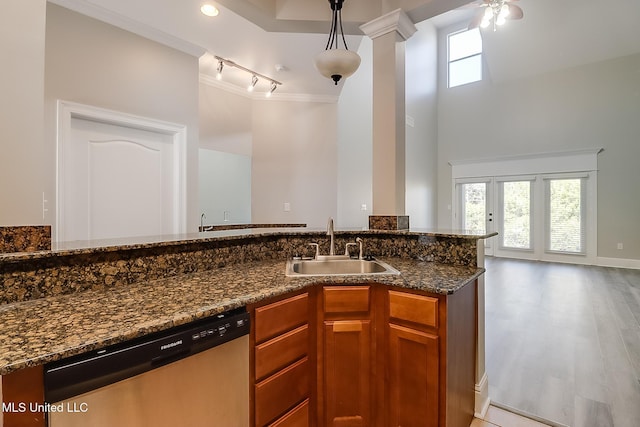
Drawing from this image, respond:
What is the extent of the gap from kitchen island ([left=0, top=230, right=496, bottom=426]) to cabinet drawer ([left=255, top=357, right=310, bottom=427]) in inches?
14.2

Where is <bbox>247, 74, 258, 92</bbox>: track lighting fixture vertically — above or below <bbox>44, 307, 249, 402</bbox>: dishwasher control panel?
above

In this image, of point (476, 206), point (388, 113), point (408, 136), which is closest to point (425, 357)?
point (388, 113)

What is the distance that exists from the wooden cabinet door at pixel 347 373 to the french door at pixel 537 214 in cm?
553

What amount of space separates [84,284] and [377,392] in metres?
1.44

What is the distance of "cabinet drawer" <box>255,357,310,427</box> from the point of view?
122 cm

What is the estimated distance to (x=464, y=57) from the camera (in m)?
7.69

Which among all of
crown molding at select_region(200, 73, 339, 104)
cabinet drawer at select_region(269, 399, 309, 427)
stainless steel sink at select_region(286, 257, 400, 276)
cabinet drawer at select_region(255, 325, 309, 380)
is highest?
crown molding at select_region(200, 73, 339, 104)

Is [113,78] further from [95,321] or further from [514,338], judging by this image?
[514,338]

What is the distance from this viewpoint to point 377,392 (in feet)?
4.88

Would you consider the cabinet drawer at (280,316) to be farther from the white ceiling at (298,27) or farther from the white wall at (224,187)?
the white wall at (224,187)

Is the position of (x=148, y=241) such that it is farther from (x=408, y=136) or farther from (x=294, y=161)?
(x=408, y=136)

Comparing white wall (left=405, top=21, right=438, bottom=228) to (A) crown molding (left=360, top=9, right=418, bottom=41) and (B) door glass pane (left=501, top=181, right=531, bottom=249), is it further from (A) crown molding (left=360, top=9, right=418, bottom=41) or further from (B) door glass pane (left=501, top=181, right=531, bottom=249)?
(A) crown molding (left=360, top=9, right=418, bottom=41)

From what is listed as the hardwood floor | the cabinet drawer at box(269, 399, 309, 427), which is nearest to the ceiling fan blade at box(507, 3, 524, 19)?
the hardwood floor

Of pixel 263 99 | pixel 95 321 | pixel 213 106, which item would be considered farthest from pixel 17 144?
pixel 263 99
